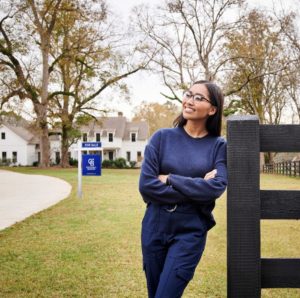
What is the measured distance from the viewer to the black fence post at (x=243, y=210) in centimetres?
253

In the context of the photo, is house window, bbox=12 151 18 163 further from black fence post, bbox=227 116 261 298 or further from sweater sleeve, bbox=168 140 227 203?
black fence post, bbox=227 116 261 298

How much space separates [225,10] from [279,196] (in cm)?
3859

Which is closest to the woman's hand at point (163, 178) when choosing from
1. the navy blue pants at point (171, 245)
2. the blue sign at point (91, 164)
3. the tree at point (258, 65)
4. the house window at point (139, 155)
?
the navy blue pants at point (171, 245)

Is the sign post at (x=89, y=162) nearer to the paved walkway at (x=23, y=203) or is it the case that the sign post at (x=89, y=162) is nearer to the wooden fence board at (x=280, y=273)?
the paved walkway at (x=23, y=203)

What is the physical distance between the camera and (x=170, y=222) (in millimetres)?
2840

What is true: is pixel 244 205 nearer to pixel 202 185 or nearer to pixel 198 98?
pixel 202 185

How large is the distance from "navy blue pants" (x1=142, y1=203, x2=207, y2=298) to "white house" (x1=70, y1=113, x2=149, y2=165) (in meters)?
68.3

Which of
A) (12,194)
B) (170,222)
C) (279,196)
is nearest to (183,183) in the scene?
(170,222)

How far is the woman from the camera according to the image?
2803 millimetres

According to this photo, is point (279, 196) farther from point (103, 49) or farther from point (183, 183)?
point (103, 49)

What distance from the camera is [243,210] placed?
254cm

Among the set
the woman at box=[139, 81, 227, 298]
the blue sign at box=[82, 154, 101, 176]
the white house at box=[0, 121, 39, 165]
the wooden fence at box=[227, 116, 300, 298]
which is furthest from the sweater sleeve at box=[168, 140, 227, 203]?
the white house at box=[0, 121, 39, 165]

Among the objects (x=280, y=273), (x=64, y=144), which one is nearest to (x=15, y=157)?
(x=64, y=144)

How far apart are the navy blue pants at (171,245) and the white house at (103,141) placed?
66.9 metres
